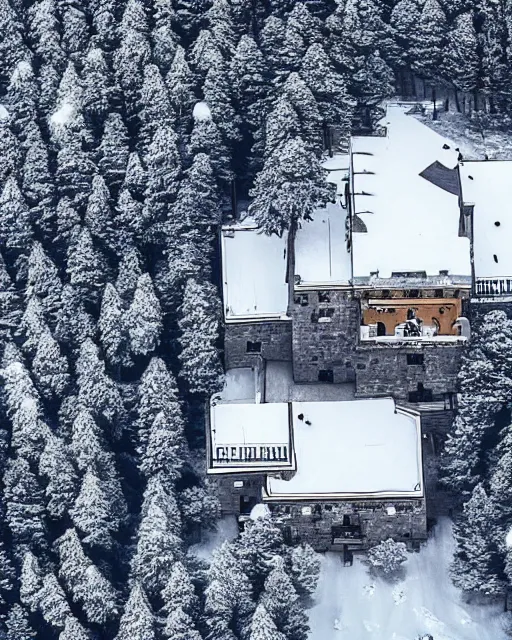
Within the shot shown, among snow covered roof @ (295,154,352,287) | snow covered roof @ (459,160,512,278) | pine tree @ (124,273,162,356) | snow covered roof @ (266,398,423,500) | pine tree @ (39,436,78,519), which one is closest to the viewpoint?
snow covered roof @ (266,398,423,500)

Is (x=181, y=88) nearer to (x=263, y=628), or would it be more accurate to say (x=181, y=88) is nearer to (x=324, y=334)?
(x=324, y=334)

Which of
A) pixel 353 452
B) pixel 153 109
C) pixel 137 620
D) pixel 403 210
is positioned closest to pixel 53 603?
pixel 137 620

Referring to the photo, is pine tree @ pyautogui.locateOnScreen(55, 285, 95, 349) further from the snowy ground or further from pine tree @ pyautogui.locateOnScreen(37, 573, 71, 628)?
pine tree @ pyautogui.locateOnScreen(37, 573, 71, 628)

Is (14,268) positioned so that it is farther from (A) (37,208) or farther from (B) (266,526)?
(B) (266,526)

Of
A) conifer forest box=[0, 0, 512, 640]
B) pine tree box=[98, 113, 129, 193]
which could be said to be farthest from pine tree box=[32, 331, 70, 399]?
pine tree box=[98, 113, 129, 193]

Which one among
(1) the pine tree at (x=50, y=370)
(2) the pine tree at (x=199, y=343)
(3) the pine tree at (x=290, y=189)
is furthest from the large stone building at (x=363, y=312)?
(1) the pine tree at (x=50, y=370)

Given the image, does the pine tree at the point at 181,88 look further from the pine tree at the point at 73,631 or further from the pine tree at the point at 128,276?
the pine tree at the point at 73,631
